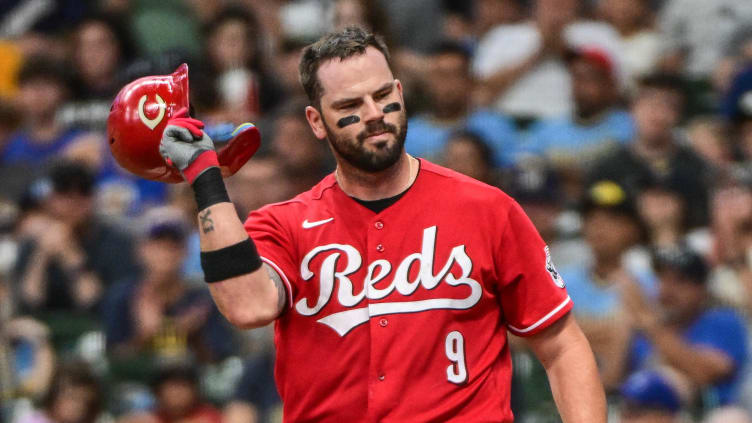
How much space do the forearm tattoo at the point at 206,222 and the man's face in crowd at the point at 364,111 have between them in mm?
519

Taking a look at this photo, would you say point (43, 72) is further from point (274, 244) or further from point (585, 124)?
point (274, 244)

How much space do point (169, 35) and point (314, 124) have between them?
269 inches

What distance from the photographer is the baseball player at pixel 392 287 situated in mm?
3893

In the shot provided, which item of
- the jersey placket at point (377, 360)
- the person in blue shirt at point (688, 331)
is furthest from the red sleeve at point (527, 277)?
the person in blue shirt at point (688, 331)

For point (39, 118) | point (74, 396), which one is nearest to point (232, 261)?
point (74, 396)

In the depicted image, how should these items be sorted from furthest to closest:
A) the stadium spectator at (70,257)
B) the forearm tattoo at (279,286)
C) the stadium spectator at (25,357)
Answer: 1. the stadium spectator at (70,257)
2. the stadium spectator at (25,357)
3. the forearm tattoo at (279,286)

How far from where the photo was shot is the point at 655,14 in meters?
9.52

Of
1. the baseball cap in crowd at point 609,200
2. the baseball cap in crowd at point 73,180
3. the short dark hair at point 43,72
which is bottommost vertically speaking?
the baseball cap in crowd at point 609,200

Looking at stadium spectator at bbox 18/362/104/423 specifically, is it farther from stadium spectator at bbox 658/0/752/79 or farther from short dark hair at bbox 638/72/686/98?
stadium spectator at bbox 658/0/752/79

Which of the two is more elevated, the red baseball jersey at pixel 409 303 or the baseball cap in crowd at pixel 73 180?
the red baseball jersey at pixel 409 303

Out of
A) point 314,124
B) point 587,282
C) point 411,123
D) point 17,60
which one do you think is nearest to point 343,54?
point 314,124

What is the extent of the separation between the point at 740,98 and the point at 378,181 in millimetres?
4253

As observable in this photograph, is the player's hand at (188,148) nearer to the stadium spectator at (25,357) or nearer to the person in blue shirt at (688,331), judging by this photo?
the person in blue shirt at (688,331)

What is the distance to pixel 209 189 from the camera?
3.75m
